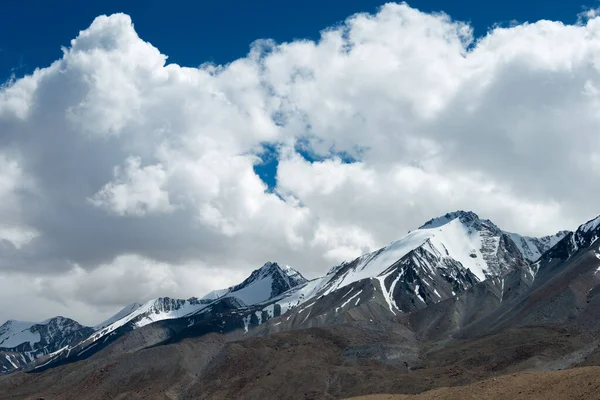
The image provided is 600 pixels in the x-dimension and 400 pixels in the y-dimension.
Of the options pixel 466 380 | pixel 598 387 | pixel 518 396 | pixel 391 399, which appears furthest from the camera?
pixel 466 380

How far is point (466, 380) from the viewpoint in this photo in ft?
535

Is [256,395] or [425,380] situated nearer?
[425,380]

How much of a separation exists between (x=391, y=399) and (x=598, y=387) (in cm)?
2607

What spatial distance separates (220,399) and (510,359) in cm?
8241

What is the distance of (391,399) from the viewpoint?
83.3m

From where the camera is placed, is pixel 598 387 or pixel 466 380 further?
pixel 466 380

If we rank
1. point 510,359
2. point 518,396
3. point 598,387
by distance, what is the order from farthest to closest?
point 510,359 → point 518,396 → point 598,387

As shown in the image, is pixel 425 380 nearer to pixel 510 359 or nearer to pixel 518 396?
pixel 510 359

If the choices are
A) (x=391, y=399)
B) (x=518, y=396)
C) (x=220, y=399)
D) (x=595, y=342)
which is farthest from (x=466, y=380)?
(x=518, y=396)

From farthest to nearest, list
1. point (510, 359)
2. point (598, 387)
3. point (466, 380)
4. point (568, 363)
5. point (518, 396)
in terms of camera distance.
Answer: point (510, 359) → point (568, 363) → point (466, 380) → point (518, 396) → point (598, 387)

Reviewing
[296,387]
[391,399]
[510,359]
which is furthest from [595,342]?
[391,399]

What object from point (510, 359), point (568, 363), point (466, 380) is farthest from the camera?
point (510, 359)

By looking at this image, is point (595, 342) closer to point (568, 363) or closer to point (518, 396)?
point (568, 363)

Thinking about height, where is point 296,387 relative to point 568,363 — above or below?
above
